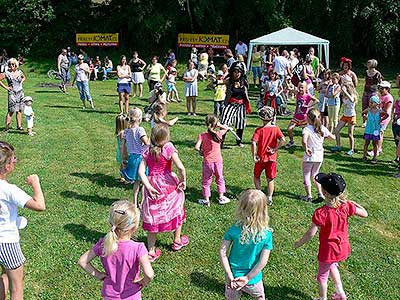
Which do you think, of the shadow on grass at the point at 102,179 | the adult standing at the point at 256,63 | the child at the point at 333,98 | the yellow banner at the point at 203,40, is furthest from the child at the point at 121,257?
the yellow banner at the point at 203,40

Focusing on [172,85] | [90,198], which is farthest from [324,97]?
[172,85]

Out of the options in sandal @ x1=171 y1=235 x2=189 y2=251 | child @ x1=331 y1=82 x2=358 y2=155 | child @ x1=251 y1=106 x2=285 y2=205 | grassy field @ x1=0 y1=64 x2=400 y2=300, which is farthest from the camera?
child @ x1=331 y1=82 x2=358 y2=155

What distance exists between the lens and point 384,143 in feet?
37.1

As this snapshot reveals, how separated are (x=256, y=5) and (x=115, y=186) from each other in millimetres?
22066

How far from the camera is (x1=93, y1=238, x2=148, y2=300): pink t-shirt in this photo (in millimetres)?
3562

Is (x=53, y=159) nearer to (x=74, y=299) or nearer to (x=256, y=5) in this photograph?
(x=74, y=299)

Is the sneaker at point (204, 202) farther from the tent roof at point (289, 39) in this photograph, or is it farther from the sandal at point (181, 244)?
the tent roof at point (289, 39)

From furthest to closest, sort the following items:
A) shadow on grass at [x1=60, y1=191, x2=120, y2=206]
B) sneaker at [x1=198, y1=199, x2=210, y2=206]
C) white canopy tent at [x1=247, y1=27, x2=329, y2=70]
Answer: white canopy tent at [x1=247, y1=27, x2=329, y2=70], shadow on grass at [x1=60, y1=191, x2=120, y2=206], sneaker at [x1=198, y1=199, x2=210, y2=206]

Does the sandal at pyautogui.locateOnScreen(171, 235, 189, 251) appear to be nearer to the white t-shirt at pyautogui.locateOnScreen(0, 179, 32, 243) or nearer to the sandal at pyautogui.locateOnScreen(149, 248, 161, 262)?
the sandal at pyautogui.locateOnScreen(149, 248, 161, 262)

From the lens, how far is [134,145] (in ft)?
22.9

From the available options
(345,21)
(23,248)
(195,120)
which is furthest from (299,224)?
(345,21)

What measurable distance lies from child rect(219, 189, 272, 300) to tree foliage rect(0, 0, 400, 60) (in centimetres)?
2341

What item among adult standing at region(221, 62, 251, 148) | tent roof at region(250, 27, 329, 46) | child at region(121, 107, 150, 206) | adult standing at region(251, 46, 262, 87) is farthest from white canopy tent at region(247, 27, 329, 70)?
child at region(121, 107, 150, 206)

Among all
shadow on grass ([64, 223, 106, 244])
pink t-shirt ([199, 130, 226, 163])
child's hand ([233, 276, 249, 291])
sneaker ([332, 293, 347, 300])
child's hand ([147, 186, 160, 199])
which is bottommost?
sneaker ([332, 293, 347, 300])
